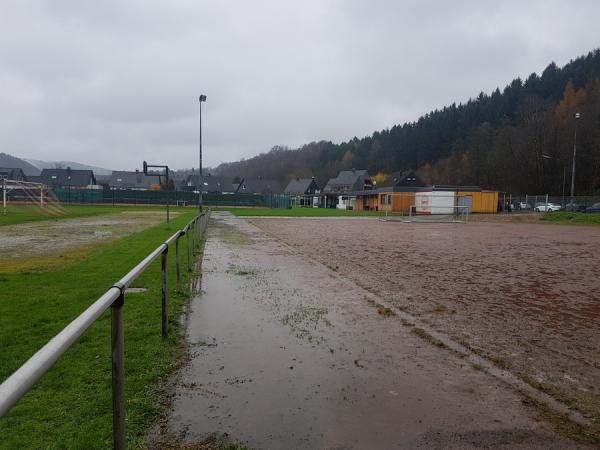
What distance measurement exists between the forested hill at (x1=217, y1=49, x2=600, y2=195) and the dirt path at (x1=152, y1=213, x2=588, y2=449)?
56275 mm

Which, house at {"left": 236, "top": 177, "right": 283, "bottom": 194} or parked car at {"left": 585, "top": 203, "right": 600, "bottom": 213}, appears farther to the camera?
house at {"left": 236, "top": 177, "right": 283, "bottom": 194}

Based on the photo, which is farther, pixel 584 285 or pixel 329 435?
pixel 584 285

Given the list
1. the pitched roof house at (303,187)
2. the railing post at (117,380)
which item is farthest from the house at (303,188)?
the railing post at (117,380)

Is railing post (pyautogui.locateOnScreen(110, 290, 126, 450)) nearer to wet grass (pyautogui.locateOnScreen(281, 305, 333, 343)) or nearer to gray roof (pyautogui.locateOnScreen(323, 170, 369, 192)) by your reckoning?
wet grass (pyautogui.locateOnScreen(281, 305, 333, 343))

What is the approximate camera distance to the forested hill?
195ft

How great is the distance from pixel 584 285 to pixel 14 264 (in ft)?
38.6

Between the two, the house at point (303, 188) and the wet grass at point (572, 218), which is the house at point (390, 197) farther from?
the house at point (303, 188)

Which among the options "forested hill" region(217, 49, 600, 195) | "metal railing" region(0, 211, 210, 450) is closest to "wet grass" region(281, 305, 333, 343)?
"metal railing" region(0, 211, 210, 450)

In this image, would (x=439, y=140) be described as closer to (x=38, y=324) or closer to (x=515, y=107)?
(x=515, y=107)

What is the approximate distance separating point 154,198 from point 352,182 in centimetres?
5520

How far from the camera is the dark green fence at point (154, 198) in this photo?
57.2 metres

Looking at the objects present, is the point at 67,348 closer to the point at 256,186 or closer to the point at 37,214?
the point at 37,214

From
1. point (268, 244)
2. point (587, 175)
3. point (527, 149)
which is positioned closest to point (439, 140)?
point (527, 149)

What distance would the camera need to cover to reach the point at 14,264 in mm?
9359
